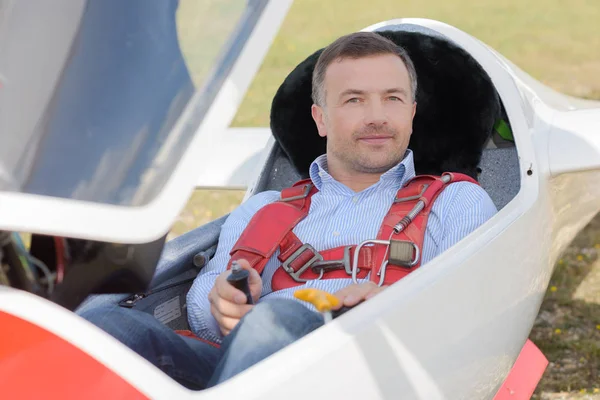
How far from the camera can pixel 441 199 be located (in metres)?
2.67

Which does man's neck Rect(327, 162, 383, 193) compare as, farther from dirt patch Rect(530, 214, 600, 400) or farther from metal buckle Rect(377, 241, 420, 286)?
dirt patch Rect(530, 214, 600, 400)

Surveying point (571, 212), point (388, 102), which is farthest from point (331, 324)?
point (571, 212)

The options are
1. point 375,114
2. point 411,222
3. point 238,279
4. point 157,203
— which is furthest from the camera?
point 375,114

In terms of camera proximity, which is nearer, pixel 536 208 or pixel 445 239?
pixel 445 239

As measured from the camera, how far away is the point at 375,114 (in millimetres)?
2771

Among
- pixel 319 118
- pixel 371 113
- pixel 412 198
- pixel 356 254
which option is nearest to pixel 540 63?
pixel 319 118

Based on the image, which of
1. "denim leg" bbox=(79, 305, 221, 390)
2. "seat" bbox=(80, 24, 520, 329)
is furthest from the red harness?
"denim leg" bbox=(79, 305, 221, 390)

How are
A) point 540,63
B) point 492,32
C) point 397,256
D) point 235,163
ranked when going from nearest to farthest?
point 397,256 → point 235,163 → point 540,63 → point 492,32

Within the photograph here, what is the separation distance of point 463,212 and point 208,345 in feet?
2.84

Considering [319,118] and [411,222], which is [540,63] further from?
[411,222]

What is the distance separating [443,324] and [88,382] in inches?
36.7

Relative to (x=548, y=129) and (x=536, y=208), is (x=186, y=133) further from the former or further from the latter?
(x=548, y=129)

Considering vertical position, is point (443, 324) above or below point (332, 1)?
above

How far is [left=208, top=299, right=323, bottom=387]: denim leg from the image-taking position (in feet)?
6.07
